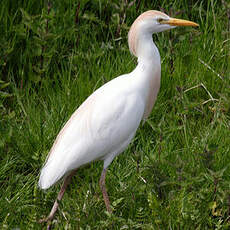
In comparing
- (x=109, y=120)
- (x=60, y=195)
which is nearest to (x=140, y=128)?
(x=109, y=120)

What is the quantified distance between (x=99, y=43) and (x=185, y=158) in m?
1.54

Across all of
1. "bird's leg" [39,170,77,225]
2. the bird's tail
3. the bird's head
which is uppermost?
the bird's head

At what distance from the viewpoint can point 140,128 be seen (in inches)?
167

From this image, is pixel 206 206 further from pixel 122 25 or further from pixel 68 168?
pixel 122 25

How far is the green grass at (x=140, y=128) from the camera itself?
136 inches

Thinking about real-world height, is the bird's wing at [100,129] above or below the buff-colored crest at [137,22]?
below

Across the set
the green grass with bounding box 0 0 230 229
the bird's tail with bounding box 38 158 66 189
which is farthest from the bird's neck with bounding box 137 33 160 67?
the bird's tail with bounding box 38 158 66 189

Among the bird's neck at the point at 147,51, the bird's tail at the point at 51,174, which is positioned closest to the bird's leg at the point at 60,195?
the bird's tail at the point at 51,174

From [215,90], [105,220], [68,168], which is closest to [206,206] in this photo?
[105,220]

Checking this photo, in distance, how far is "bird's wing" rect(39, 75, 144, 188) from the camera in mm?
3625

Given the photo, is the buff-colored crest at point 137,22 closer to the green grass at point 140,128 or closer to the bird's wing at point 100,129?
the bird's wing at point 100,129

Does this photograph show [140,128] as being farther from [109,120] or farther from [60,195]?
[60,195]

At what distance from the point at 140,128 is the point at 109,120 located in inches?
25.1

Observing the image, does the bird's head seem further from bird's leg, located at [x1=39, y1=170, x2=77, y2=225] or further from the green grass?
bird's leg, located at [x1=39, y1=170, x2=77, y2=225]
